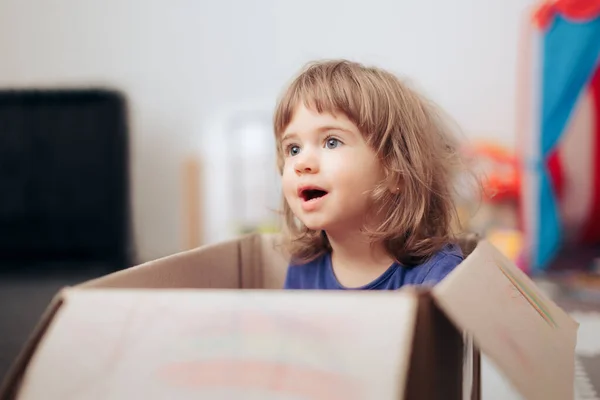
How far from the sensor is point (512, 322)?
0.53m

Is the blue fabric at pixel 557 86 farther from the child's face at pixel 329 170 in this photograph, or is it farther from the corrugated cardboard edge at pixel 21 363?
the corrugated cardboard edge at pixel 21 363

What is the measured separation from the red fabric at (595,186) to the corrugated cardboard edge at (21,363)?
2509mm

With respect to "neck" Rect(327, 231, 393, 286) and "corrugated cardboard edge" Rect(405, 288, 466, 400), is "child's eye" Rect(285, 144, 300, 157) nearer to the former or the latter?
"neck" Rect(327, 231, 393, 286)

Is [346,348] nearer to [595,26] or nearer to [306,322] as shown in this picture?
[306,322]

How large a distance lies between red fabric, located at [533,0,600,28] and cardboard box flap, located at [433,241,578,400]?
5.24 ft

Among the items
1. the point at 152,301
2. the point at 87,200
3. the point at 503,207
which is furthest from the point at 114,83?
the point at 152,301

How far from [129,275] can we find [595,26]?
191 cm

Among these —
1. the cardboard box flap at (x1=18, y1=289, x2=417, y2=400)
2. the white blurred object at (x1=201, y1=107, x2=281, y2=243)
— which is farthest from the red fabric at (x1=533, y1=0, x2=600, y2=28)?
the cardboard box flap at (x1=18, y1=289, x2=417, y2=400)

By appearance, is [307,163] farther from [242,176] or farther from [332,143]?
[242,176]

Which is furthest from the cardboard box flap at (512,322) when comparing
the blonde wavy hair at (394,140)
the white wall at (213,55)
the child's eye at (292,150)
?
the white wall at (213,55)

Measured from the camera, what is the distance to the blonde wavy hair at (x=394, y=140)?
79 cm

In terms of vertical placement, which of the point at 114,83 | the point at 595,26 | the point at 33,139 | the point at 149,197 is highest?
the point at 595,26

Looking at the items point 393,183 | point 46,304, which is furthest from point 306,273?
point 46,304

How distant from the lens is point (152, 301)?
455mm
